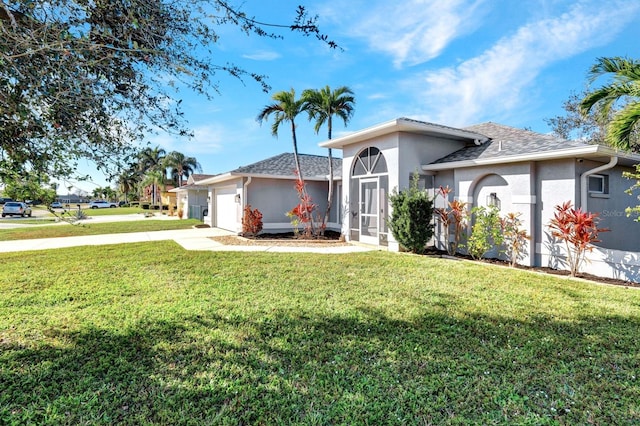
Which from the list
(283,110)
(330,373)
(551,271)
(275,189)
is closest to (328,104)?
(283,110)

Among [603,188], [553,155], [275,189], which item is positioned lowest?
[603,188]

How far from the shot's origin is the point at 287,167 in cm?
1795

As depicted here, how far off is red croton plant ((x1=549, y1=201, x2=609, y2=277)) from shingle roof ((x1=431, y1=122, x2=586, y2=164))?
1.75 metres

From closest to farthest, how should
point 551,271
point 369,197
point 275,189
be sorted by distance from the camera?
point 551,271 → point 369,197 → point 275,189

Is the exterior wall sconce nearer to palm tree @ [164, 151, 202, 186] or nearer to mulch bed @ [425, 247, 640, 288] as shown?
mulch bed @ [425, 247, 640, 288]

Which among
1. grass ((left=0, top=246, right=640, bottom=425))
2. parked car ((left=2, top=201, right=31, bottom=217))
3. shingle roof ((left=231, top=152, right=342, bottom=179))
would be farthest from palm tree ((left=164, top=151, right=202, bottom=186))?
grass ((left=0, top=246, right=640, bottom=425))

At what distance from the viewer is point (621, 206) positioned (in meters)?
10.2

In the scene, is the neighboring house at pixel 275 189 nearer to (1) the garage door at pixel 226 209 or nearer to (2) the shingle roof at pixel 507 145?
(1) the garage door at pixel 226 209

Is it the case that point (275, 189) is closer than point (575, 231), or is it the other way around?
point (575, 231)

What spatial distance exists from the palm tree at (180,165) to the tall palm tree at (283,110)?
39302mm

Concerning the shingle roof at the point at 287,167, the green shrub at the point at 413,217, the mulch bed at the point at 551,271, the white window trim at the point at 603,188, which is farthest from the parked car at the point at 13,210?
the white window trim at the point at 603,188

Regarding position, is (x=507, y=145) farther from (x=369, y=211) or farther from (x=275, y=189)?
(x=275, y=189)

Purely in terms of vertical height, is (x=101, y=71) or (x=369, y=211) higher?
(x=101, y=71)

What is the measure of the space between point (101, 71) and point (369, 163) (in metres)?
10.4
